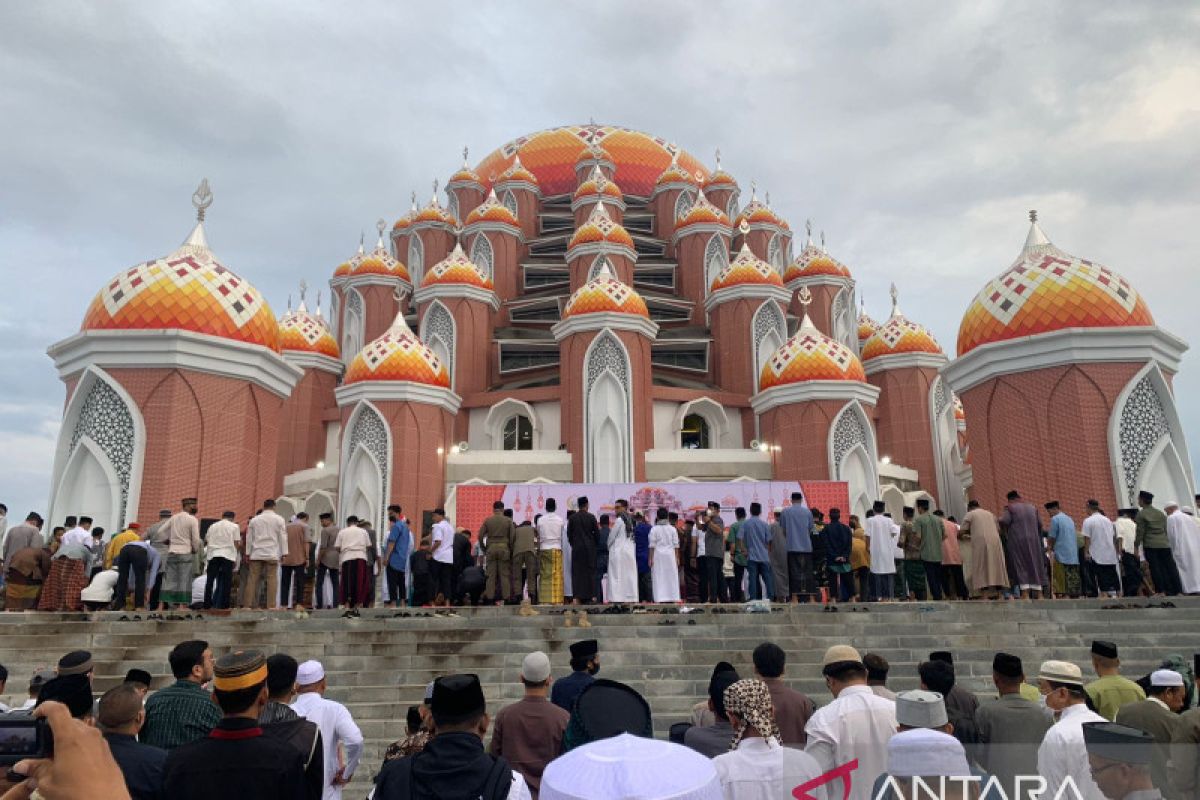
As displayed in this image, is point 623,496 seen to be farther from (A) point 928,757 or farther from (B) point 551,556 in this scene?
(A) point 928,757

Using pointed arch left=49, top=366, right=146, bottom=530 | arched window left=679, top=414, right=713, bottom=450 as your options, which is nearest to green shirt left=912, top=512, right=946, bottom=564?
pointed arch left=49, top=366, right=146, bottom=530

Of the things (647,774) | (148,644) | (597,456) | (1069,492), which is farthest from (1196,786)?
(597,456)

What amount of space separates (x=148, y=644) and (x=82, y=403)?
7336 mm

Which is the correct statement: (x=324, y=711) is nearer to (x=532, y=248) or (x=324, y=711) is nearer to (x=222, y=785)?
(x=222, y=785)

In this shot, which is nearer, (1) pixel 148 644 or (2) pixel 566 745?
(2) pixel 566 745

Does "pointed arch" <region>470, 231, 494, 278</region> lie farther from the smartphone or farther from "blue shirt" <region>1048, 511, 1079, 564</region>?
the smartphone

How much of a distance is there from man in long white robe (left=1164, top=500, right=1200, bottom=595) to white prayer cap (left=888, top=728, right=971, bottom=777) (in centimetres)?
913

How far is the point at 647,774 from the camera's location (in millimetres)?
2102

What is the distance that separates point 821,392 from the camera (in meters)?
20.8

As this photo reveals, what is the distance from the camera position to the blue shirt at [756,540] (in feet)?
34.7

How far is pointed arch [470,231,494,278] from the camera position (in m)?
28.5

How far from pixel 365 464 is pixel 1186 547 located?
15.2m

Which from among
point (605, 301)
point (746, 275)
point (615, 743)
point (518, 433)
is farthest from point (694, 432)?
point (615, 743)

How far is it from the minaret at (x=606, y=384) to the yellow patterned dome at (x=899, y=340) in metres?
8.20
